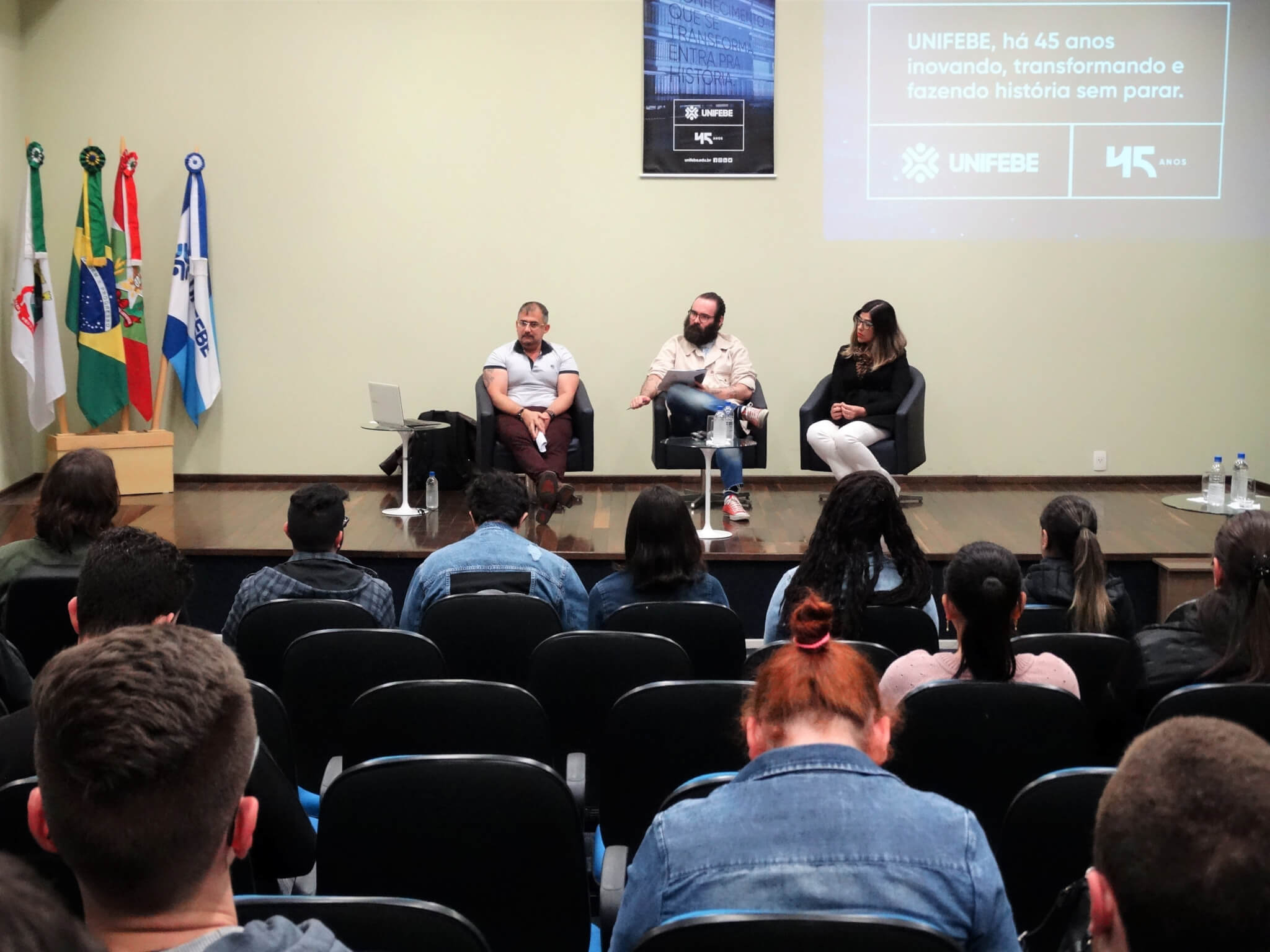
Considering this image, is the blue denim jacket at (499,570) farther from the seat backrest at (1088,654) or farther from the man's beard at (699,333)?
the man's beard at (699,333)

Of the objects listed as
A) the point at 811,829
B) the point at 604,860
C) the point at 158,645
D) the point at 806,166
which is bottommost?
the point at 604,860

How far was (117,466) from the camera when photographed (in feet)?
23.3

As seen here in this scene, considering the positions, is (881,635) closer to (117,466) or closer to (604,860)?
(604,860)

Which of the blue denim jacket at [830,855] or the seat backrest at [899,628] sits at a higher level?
the blue denim jacket at [830,855]

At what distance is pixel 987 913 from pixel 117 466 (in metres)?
6.57

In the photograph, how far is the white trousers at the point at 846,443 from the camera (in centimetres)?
639

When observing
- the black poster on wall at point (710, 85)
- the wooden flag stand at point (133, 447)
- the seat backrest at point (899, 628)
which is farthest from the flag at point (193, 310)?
the seat backrest at point (899, 628)

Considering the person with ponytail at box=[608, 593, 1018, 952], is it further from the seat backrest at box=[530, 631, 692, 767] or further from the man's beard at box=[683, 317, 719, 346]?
the man's beard at box=[683, 317, 719, 346]

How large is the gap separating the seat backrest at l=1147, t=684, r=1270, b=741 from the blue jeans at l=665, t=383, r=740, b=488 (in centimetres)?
415

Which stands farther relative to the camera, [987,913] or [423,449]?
[423,449]

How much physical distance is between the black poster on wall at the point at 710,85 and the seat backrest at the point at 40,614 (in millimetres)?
4905

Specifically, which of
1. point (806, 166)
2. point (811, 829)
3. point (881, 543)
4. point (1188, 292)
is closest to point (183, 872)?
point (811, 829)

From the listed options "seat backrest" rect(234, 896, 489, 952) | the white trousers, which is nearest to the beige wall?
the white trousers

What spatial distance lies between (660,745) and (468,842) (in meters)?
0.57
